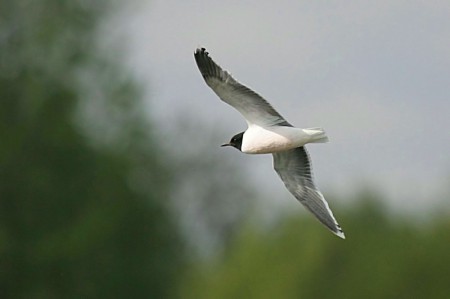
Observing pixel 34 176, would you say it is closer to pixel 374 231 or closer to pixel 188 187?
pixel 374 231

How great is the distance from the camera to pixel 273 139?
1138 cm

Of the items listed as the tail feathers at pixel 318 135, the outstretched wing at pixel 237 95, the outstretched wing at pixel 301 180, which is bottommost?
the outstretched wing at pixel 301 180

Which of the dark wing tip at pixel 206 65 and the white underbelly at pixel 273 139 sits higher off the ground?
the dark wing tip at pixel 206 65

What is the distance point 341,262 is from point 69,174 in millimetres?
5694

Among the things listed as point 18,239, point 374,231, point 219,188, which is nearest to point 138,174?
point 18,239

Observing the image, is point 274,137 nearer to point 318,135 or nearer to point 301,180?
point 318,135

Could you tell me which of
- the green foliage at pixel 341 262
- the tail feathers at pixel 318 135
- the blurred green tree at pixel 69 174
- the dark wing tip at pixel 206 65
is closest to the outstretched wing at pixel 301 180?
the tail feathers at pixel 318 135

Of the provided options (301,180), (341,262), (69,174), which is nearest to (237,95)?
(301,180)

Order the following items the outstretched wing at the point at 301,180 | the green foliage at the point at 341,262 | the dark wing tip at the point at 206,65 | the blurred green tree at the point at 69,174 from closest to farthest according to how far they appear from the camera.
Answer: the dark wing tip at the point at 206,65
the outstretched wing at the point at 301,180
the green foliage at the point at 341,262
the blurred green tree at the point at 69,174

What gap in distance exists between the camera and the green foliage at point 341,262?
20.2 metres

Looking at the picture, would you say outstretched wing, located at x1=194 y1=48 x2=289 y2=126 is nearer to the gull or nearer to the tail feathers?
the gull

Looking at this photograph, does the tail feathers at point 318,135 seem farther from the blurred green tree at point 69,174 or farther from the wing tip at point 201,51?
the blurred green tree at point 69,174

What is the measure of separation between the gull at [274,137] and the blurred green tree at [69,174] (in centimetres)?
1111

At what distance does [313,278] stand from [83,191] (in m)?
5.74
